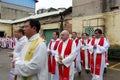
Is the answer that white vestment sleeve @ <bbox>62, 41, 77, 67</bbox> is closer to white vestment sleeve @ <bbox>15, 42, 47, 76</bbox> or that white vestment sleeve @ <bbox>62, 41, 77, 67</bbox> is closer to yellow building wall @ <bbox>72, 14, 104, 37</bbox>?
white vestment sleeve @ <bbox>15, 42, 47, 76</bbox>

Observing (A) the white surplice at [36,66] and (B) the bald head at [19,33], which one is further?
(B) the bald head at [19,33]

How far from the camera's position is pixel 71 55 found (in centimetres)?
703

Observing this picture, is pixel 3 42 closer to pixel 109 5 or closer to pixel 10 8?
pixel 10 8

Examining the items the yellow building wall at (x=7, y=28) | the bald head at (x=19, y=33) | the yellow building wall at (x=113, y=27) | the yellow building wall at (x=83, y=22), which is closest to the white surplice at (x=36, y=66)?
the bald head at (x=19, y=33)

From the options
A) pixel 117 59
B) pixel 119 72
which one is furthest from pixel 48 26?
pixel 119 72

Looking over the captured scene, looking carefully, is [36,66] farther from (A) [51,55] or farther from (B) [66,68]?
(A) [51,55]

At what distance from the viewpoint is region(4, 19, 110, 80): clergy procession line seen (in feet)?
13.2

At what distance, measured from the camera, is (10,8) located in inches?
1656

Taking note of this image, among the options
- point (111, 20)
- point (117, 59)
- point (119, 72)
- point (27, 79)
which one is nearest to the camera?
point (27, 79)

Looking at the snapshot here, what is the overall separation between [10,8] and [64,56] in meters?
36.2

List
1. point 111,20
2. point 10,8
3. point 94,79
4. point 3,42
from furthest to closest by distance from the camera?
point 10,8
point 3,42
point 111,20
point 94,79

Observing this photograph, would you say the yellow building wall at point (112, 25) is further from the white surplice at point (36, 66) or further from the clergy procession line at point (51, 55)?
the white surplice at point (36, 66)

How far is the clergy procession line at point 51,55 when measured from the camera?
4027mm

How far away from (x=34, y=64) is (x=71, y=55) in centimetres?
314
